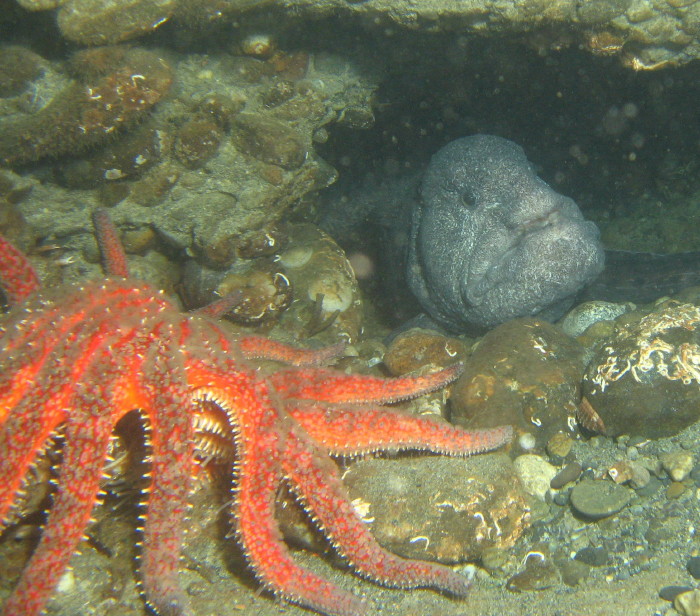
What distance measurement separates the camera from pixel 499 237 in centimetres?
450

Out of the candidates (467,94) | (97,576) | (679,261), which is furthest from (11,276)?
(679,261)

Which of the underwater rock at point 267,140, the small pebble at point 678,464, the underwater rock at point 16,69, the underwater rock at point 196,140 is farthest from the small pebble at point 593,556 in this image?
the underwater rock at point 16,69

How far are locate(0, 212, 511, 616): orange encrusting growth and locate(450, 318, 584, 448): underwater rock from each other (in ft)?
2.90

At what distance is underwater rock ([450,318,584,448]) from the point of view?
11.3 ft

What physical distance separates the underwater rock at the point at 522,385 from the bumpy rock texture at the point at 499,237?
66 centimetres

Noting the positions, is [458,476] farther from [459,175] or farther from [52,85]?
[52,85]

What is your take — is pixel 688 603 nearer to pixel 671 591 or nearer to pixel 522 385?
pixel 671 591

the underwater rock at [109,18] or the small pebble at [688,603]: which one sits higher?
the underwater rock at [109,18]

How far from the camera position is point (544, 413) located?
3.46 meters

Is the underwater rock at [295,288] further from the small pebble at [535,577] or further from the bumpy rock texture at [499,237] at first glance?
the small pebble at [535,577]

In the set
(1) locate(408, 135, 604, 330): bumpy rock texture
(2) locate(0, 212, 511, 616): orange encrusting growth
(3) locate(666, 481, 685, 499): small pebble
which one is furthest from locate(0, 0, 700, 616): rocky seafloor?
(1) locate(408, 135, 604, 330): bumpy rock texture

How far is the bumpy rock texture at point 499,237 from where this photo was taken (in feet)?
14.2

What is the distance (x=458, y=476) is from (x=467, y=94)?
17.8ft

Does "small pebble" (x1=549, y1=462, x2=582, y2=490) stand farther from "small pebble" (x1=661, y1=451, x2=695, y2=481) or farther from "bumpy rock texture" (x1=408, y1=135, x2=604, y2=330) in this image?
"bumpy rock texture" (x1=408, y1=135, x2=604, y2=330)
